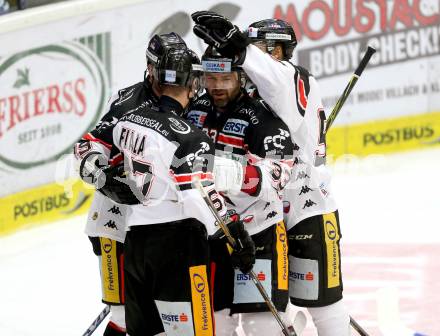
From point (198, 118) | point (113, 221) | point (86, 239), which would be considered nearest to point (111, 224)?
point (113, 221)

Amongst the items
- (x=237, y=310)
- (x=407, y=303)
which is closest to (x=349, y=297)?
(x=407, y=303)

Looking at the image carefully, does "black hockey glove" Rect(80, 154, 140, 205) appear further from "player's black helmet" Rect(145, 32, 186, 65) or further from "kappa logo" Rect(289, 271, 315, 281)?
"kappa logo" Rect(289, 271, 315, 281)

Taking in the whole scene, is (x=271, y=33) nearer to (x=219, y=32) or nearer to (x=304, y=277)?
(x=219, y=32)

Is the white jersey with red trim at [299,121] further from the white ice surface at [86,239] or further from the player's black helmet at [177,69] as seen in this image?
the white ice surface at [86,239]

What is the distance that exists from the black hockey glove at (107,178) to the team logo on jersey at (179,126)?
36cm

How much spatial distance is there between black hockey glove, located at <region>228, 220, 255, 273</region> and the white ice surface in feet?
6.49

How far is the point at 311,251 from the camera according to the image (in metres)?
5.74

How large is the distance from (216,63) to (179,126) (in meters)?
0.45

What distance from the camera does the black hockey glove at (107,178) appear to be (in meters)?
5.10

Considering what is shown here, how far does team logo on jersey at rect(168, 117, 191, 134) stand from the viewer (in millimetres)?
4824

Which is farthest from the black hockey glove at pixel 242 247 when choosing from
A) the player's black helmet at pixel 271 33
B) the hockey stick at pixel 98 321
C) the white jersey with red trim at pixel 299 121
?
the hockey stick at pixel 98 321

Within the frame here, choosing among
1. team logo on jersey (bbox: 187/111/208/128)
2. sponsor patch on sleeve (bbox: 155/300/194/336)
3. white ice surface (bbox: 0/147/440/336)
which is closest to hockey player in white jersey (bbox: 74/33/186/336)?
team logo on jersey (bbox: 187/111/208/128)

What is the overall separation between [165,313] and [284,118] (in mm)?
991

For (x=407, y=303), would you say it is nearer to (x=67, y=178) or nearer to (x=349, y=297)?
(x=349, y=297)
